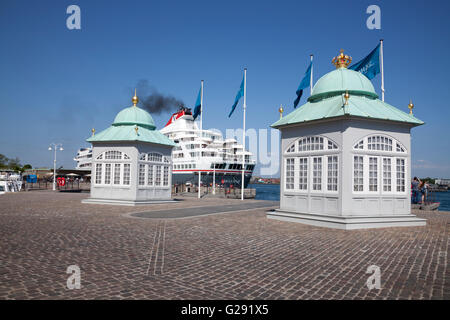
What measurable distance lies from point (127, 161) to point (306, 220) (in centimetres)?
1214

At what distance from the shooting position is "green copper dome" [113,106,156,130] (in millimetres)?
22328

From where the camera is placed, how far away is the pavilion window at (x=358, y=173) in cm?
1236

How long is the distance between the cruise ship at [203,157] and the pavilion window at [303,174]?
49.2m

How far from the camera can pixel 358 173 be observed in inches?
488

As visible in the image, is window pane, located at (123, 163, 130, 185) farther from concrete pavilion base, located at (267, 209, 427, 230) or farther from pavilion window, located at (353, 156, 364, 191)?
pavilion window, located at (353, 156, 364, 191)

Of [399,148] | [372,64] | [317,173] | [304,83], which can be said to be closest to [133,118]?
[304,83]

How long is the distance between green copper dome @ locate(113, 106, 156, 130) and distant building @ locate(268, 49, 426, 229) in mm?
11828

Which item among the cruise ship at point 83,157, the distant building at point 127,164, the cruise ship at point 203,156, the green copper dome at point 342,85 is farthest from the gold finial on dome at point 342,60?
the cruise ship at point 83,157

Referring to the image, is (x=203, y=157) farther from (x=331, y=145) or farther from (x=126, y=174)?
(x=331, y=145)

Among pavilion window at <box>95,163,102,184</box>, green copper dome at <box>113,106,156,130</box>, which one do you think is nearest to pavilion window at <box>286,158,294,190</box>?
green copper dome at <box>113,106,156,130</box>

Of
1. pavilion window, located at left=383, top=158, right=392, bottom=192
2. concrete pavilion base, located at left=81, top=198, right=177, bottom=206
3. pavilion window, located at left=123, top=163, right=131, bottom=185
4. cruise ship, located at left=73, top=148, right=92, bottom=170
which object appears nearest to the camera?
pavilion window, located at left=383, top=158, right=392, bottom=192
